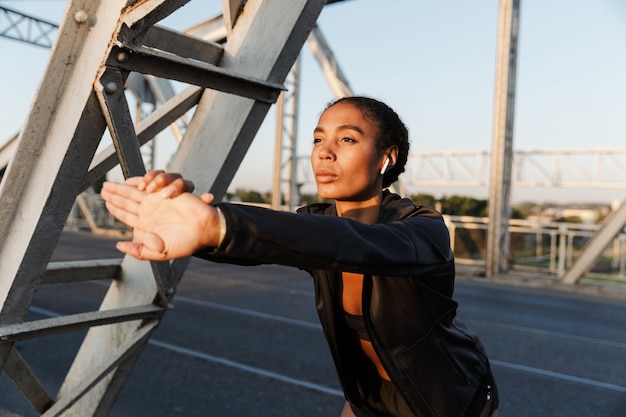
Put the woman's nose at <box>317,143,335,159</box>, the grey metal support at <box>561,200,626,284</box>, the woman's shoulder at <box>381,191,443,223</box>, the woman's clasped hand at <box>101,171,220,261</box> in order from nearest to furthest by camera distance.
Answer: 1. the woman's clasped hand at <box>101,171,220,261</box>
2. the woman's shoulder at <box>381,191,443,223</box>
3. the woman's nose at <box>317,143,335,159</box>
4. the grey metal support at <box>561,200,626,284</box>

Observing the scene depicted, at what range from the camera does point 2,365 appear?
212cm

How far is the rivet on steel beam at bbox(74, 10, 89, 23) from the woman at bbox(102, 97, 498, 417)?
79cm

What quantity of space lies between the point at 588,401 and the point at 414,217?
4.26 m

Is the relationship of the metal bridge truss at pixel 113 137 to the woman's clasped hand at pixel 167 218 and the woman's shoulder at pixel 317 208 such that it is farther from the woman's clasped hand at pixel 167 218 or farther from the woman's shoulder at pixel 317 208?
the woman's clasped hand at pixel 167 218

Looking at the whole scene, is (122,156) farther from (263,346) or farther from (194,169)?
(263,346)

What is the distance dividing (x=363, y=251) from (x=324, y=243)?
0.10 meters

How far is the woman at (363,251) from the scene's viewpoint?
110 centimetres

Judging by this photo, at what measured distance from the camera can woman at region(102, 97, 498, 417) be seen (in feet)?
3.62

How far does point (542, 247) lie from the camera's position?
15.5 m

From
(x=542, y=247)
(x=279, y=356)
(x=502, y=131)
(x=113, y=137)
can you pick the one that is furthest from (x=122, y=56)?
(x=542, y=247)

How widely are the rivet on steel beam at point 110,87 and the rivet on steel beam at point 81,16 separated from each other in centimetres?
21

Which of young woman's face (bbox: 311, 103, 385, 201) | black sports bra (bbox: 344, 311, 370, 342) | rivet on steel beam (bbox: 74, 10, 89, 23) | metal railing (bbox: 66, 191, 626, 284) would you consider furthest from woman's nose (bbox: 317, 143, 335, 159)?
metal railing (bbox: 66, 191, 626, 284)

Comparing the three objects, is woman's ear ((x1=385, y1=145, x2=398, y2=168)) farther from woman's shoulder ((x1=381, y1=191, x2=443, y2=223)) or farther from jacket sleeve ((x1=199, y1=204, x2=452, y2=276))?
jacket sleeve ((x1=199, y1=204, x2=452, y2=276))

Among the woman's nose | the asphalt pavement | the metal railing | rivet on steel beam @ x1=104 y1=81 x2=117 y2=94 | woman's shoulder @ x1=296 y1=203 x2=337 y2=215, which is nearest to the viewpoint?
the woman's nose
